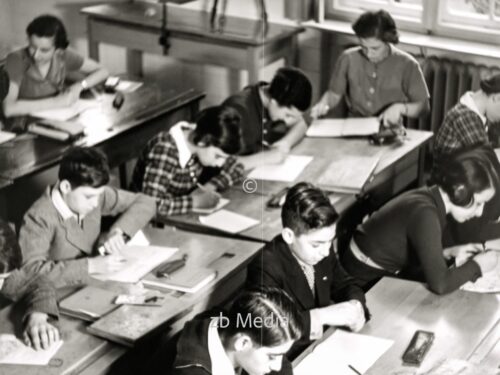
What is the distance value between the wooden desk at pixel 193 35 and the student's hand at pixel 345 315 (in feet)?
9.61

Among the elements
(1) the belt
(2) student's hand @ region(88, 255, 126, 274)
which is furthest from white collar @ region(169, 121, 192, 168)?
(1) the belt

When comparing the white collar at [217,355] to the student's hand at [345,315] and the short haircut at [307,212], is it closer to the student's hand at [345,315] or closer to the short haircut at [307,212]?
the student's hand at [345,315]

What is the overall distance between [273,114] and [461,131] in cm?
96

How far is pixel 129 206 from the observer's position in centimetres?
370

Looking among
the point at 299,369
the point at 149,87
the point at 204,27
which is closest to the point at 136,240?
the point at 299,369

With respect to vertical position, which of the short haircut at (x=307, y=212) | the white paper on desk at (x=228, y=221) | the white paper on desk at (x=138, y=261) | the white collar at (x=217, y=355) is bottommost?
the white paper on desk at (x=228, y=221)

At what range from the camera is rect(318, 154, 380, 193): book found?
393 cm

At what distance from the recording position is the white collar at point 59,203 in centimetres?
333

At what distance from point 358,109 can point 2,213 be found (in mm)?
2103

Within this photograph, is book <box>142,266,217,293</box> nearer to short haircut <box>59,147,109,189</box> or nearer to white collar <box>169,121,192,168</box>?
short haircut <box>59,147,109,189</box>

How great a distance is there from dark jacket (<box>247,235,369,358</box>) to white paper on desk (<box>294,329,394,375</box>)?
0.12m

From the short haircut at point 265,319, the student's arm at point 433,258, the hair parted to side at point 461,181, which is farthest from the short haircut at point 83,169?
the hair parted to side at point 461,181

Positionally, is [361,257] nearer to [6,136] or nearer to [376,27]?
[376,27]

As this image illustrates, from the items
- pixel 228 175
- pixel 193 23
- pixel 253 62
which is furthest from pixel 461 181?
pixel 193 23
